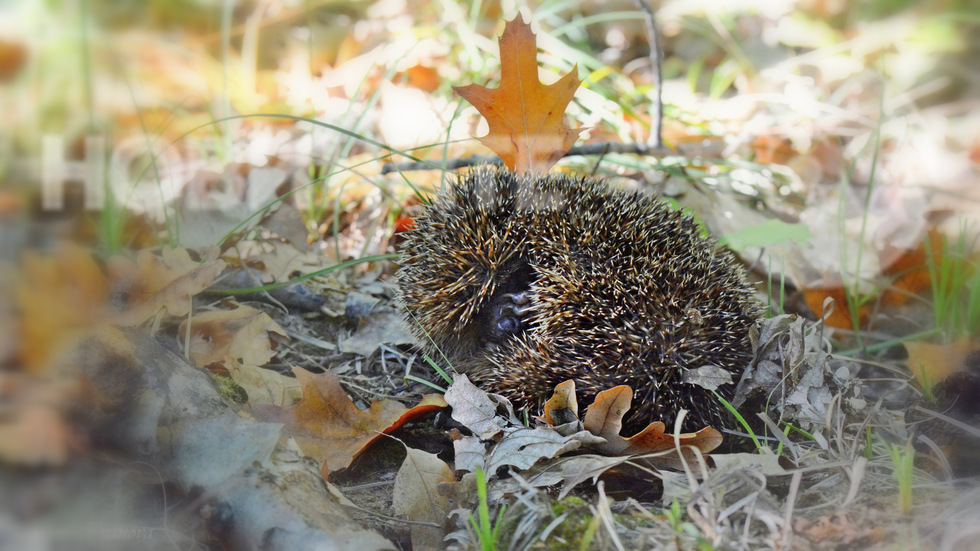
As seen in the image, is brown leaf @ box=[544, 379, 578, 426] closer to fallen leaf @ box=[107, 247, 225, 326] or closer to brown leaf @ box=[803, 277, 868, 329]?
fallen leaf @ box=[107, 247, 225, 326]

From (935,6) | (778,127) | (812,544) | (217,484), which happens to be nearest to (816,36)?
(935,6)

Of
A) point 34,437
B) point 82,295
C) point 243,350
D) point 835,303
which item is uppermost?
point 82,295

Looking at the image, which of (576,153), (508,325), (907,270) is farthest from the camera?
(576,153)

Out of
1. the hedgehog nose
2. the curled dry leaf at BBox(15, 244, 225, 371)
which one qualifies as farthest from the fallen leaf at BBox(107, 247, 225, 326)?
the hedgehog nose

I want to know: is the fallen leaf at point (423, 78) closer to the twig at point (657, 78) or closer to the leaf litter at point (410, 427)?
the twig at point (657, 78)

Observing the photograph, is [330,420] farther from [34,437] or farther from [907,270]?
[907,270]

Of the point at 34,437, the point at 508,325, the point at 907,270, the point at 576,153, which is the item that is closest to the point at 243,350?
the point at 508,325
